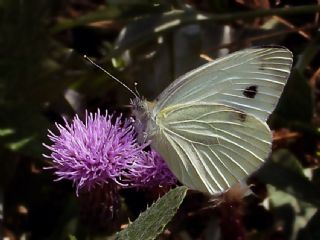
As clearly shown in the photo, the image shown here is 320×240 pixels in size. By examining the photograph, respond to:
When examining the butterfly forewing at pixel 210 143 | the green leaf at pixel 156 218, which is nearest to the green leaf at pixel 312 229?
the butterfly forewing at pixel 210 143

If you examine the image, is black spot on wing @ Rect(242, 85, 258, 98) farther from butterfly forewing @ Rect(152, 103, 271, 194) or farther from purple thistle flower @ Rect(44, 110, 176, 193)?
purple thistle flower @ Rect(44, 110, 176, 193)

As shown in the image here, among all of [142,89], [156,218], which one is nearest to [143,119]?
[156,218]

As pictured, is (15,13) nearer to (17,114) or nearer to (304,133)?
(17,114)

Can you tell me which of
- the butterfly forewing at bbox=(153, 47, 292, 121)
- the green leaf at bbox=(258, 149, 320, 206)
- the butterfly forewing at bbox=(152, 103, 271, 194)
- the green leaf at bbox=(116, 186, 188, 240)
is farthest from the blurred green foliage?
the green leaf at bbox=(116, 186, 188, 240)

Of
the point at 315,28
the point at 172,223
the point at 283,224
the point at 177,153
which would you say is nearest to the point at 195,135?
the point at 177,153

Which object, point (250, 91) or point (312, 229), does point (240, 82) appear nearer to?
point (250, 91)

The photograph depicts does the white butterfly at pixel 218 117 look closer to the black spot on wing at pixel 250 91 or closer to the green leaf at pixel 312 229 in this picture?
the black spot on wing at pixel 250 91
